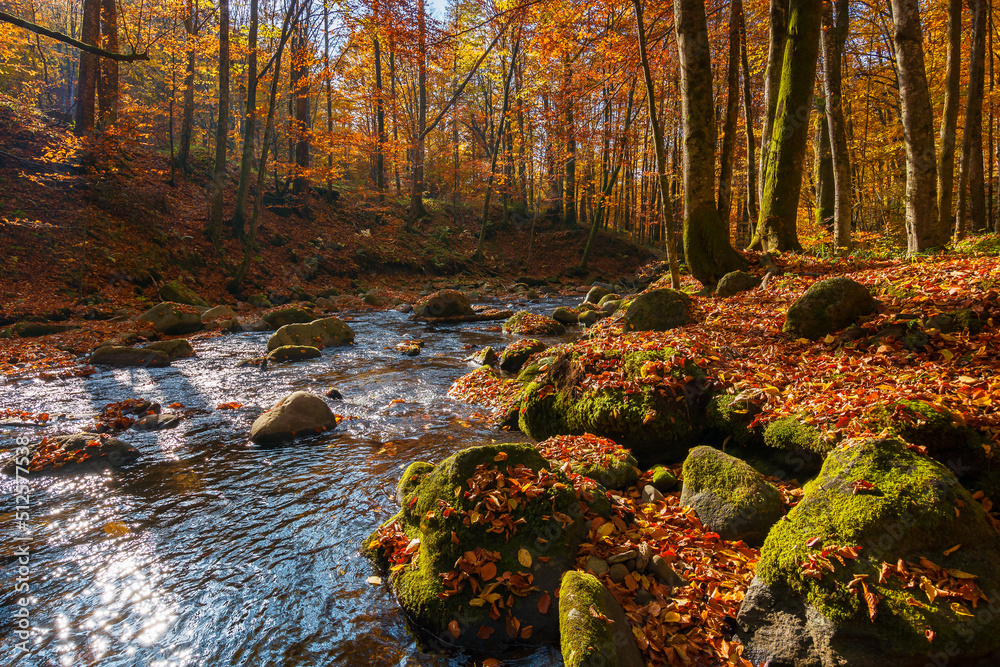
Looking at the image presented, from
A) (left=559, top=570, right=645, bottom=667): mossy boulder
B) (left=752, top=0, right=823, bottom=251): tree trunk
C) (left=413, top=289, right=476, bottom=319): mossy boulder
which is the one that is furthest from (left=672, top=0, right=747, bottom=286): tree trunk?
(left=413, top=289, right=476, bottom=319): mossy boulder

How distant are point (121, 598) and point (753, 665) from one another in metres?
3.92

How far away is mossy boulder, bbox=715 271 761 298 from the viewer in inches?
294

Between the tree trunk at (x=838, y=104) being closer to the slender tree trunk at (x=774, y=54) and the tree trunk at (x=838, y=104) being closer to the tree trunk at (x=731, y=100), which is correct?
the slender tree trunk at (x=774, y=54)

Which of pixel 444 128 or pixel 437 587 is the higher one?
pixel 444 128

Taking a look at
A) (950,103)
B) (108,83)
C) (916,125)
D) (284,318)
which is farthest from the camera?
(108,83)

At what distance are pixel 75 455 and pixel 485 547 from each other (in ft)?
15.8

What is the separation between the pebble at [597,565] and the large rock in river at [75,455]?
4.99 meters

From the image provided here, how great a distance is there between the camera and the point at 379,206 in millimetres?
25781

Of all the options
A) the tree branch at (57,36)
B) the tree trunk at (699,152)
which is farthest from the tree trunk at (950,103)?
the tree branch at (57,36)

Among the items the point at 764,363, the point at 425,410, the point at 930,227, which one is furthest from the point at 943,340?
the point at 425,410

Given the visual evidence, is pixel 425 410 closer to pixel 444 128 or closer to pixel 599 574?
pixel 599 574

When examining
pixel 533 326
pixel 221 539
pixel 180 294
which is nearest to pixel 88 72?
pixel 180 294

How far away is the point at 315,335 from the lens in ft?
35.6

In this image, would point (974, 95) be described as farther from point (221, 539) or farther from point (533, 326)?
point (221, 539)
